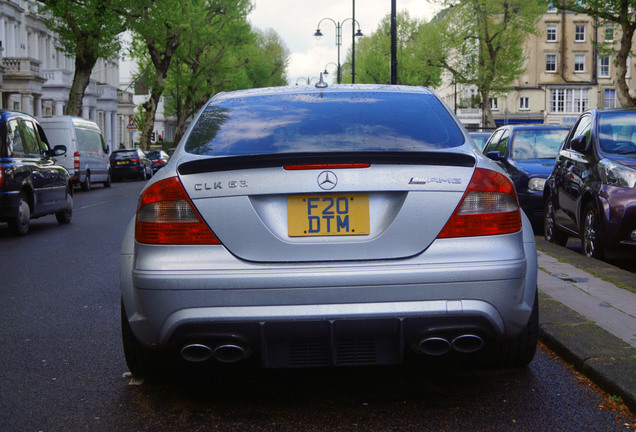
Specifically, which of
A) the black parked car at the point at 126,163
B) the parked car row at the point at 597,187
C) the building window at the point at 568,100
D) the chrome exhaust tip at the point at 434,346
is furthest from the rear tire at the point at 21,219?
the building window at the point at 568,100

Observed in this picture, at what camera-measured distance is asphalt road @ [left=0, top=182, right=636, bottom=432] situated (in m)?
3.99

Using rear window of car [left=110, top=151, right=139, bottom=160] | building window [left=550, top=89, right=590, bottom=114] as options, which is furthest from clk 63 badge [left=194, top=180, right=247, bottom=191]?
building window [left=550, top=89, right=590, bottom=114]

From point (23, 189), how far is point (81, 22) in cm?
2410

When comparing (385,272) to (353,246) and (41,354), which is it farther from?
(41,354)

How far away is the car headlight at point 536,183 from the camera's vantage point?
519 inches

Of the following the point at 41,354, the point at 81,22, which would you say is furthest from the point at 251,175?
the point at 81,22

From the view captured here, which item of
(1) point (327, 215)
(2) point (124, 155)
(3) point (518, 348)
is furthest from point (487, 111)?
(1) point (327, 215)

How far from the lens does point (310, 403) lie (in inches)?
170

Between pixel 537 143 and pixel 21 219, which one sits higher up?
pixel 537 143

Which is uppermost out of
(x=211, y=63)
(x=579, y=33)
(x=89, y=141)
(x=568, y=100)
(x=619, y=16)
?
(x=579, y=33)

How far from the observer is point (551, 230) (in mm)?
11641

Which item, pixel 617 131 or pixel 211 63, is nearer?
pixel 617 131

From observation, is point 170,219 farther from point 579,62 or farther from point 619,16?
point 579,62

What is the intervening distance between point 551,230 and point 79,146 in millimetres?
20419
